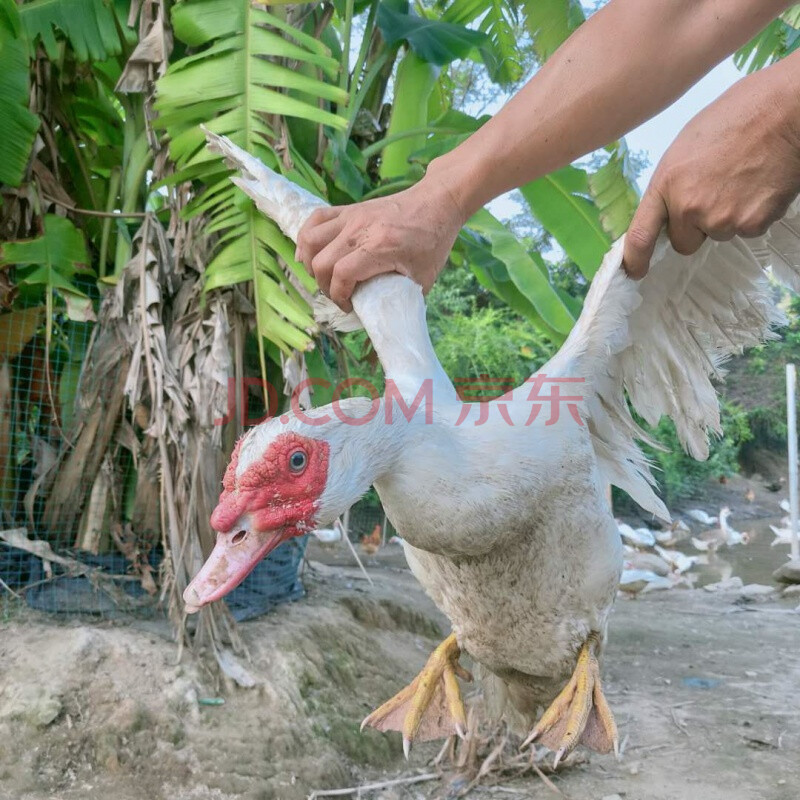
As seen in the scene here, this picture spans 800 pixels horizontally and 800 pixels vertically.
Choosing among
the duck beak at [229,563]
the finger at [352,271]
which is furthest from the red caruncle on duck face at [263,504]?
the finger at [352,271]

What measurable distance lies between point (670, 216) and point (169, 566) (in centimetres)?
250

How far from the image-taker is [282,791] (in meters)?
2.62

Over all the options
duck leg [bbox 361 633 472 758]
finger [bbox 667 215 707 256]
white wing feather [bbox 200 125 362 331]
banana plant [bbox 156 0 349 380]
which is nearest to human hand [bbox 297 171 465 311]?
white wing feather [bbox 200 125 362 331]

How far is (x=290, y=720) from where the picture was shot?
2.91 metres

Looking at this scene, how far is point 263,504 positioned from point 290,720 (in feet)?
7.11

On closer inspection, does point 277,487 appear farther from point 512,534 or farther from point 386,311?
point 386,311

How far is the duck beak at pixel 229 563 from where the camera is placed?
1.02 metres

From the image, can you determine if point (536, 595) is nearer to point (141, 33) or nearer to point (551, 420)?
point (551, 420)

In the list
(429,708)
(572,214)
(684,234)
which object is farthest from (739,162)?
(572,214)

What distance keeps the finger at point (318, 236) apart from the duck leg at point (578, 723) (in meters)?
1.14

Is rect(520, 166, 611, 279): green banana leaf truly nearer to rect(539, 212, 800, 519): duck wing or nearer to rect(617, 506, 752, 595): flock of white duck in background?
rect(539, 212, 800, 519): duck wing

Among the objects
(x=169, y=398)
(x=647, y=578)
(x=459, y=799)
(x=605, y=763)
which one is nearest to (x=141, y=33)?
(x=169, y=398)

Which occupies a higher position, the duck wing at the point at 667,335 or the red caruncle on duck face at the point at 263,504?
the duck wing at the point at 667,335

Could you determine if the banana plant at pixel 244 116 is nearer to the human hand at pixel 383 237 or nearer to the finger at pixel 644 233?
the human hand at pixel 383 237
